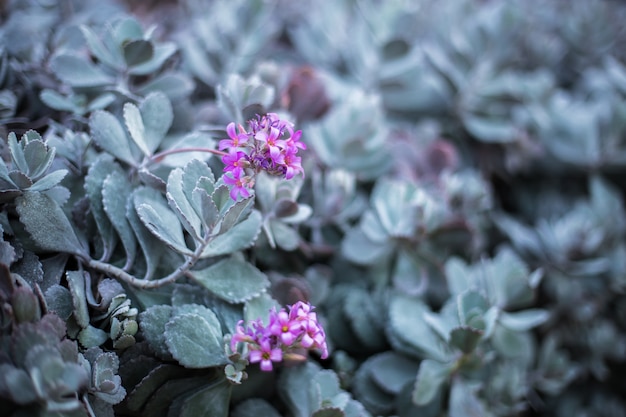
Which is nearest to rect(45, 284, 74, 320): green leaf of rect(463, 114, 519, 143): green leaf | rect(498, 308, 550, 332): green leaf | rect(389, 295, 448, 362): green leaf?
rect(389, 295, 448, 362): green leaf

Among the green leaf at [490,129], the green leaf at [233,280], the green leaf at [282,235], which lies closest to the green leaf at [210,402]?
the green leaf at [233,280]

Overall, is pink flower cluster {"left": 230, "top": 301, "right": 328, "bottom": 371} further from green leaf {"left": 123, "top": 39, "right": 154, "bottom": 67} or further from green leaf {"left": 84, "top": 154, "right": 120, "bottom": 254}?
green leaf {"left": 123, "top": 39, "right": 154, "bottom": 67}

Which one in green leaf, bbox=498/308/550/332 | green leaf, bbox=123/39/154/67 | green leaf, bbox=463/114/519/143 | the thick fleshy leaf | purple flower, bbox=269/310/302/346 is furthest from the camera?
green leaf, bbox=463/114/519/143

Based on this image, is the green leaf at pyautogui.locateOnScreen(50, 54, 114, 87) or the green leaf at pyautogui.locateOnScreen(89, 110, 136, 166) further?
the green leaf at pyautogui.locateOnScreen(50, 54, 114, 87)

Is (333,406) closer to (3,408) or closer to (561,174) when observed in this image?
(3,408)

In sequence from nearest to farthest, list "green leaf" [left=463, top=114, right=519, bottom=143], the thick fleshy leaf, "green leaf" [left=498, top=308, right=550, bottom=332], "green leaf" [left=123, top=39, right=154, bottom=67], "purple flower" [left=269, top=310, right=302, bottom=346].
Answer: "purple flower" [left=269, top=310, right=302, bottom=346]
the thick fleshy leaf
"green leaf" [left=123, top=39, right=154, bottom=67]
"green leaf" [left=498, top=308, right=550, bottom=332]
"green leaf" [left=463, top=114, right=519, bottom=143]

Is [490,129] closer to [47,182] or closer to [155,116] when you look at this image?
[155,116]
